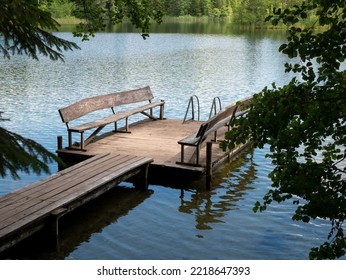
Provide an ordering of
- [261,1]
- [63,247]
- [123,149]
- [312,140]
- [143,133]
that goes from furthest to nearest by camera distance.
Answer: [261,1]
[143,133]
[123,149]
[63,247]
[312,140]

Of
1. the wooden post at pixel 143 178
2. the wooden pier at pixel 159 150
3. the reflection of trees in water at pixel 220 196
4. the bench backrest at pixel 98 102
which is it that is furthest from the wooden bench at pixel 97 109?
the reflection of trees in water at pixel 220 196

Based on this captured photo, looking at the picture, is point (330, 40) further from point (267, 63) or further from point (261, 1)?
point (261, 1)

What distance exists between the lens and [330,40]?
457 centimetres

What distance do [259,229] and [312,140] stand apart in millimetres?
5586

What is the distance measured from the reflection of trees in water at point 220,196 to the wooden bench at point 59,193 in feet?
4.43

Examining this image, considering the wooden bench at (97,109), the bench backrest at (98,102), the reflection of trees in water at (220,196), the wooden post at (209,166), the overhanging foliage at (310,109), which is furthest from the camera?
the bench backrest at (98,102)

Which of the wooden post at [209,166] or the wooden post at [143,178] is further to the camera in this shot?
the wooden post at [143,178]

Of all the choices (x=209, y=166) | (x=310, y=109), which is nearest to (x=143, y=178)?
(x=209, y=166)

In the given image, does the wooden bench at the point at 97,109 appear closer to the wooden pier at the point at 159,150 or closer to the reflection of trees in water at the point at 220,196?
the wooden pier at the point at 159,150

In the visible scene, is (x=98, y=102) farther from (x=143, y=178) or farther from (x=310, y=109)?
(x=310, y=109)

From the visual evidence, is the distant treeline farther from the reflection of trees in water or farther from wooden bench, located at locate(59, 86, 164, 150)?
the reflection of trees in water

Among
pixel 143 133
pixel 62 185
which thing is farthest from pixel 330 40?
pixel 143 133

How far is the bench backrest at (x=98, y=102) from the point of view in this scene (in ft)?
45.3

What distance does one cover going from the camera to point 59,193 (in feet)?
31.5
